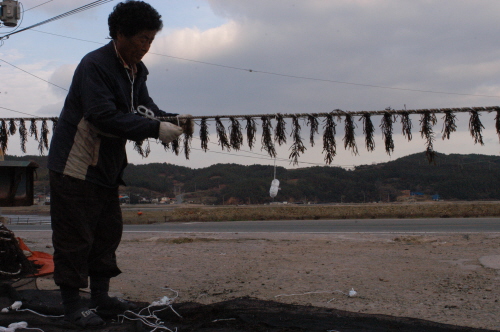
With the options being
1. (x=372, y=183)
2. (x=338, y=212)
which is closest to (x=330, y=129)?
(x=338, y=212)

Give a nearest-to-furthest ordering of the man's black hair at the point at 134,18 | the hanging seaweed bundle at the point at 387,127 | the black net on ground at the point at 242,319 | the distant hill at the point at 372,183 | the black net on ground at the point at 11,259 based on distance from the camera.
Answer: the black net on ground at the point at 242,319 < the man's black hair at the point at 134,18 < the black net on ground at the point at 11,259 < the hanging seaweed bundle at the point at 387,127 < the distant hill at the point at 372,183

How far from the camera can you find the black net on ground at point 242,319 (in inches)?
99.0

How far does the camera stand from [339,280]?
4426mm

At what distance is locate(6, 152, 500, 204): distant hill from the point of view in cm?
5088

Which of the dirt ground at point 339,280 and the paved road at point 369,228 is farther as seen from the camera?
the paved road at point 369,228

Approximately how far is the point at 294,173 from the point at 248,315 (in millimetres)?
62799

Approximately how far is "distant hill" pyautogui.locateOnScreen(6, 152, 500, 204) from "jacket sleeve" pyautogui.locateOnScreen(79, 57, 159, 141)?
45960 mm

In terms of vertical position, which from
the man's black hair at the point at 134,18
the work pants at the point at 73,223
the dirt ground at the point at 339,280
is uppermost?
the man's black hair at the point at 134,18

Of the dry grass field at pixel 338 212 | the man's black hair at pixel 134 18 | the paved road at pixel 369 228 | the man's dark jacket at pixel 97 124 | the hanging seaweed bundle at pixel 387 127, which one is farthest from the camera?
the dry grass field at pixel 338 212

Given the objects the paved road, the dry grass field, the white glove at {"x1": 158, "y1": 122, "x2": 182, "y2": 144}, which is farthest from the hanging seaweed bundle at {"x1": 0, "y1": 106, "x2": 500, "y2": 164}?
the dry grass field

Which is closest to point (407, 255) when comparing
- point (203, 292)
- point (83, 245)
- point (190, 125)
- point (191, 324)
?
point (203, 292)

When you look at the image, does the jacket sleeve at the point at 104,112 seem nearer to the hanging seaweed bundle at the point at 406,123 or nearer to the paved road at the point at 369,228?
the hanging seaweed bundle at the point at 406,123

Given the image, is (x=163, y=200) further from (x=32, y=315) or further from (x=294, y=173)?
(x=32, y=315)

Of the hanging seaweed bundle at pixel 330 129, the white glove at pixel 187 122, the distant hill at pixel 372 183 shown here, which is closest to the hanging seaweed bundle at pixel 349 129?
the hanging seaweed bundle at pixel 330 129
